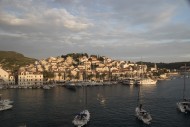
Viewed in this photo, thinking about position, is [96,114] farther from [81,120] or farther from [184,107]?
[184,107]

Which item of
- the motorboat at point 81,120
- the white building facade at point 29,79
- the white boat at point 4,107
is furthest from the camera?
the white building facade at point 29,79

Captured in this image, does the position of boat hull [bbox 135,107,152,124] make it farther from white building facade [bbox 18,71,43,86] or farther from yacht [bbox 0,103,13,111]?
white building facade [bbox 18,71,43,86]

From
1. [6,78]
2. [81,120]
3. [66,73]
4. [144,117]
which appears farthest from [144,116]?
[66,73]

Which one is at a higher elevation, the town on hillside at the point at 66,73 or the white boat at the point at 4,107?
the town on hillside at the point at 66,73

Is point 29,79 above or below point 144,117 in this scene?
above

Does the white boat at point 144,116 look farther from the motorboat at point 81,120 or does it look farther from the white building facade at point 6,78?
the white building facade at point 6,78

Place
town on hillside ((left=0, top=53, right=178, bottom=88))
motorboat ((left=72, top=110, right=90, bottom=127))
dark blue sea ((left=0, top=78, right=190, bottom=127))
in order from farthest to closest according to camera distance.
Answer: town on hillside ((left=0, top=53, right=178, bottom=88)), dark blue sea ((left=0, top=78, right=190, bottom=127)), motorboat ((left=72, top=110, right=90, bottom=127))

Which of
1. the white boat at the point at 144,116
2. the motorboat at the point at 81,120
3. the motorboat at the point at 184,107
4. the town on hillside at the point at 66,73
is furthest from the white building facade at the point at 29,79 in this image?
the white boat at the point at 144,116

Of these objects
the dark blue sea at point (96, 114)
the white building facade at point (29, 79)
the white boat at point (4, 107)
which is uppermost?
the white building facade at point (29, 79)

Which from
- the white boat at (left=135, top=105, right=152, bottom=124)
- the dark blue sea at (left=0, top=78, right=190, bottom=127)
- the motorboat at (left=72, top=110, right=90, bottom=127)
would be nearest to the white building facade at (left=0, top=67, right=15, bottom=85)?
the dark blue sea at (left=0, top=78, right=190, bottom=127)

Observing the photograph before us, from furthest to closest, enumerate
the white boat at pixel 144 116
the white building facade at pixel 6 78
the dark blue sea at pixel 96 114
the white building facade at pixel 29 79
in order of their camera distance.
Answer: the white building facade at pixel 29 79
the white building facade at pixel 6 78
the dark blue sea at pixel 96 114
the white boat at pixel 144 116

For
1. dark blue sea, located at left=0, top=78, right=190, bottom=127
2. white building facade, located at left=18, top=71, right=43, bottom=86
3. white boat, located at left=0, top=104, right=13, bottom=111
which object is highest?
white building facade, located at left=18, top=71, right=43, bottom=86

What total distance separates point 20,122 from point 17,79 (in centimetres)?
3654

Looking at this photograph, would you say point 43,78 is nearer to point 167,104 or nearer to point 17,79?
point 17,79
